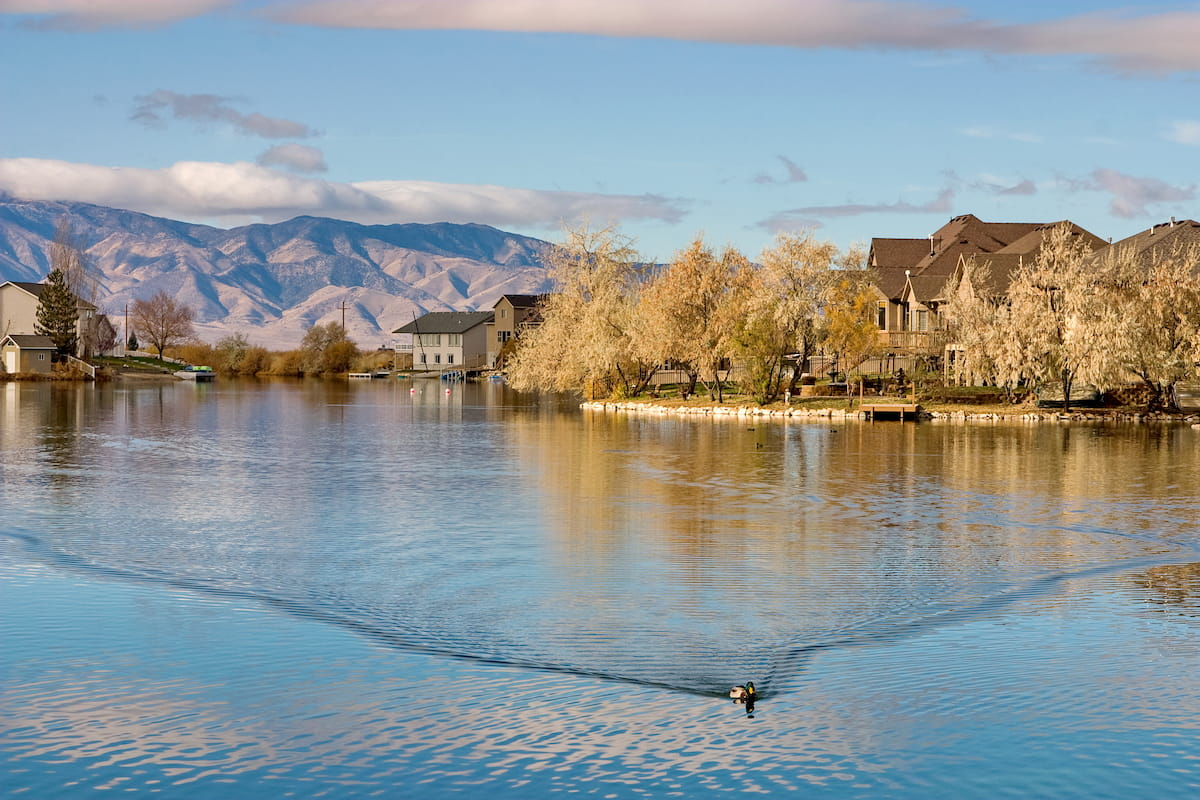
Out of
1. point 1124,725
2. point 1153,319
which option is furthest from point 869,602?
point 1153,319

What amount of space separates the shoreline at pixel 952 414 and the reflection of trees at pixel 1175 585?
42771mm

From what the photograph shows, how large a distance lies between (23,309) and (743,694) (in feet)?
480

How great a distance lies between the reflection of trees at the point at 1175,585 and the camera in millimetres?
18266

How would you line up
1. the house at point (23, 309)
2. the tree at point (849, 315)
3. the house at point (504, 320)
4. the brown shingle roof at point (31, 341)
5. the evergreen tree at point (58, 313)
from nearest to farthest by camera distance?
the tree at point (849, 315) → the brown shingle roof at point (31, 341) → the evergreen tree at point (58, 313) → the house at point (23, 309) → the house at point (504, 320)

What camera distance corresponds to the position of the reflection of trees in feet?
59.9

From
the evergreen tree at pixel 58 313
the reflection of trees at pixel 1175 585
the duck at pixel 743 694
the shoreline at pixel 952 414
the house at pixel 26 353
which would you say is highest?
the evergreen tree at pixel 58 313

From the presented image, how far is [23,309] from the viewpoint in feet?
470

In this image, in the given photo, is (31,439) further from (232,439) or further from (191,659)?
(191,659)

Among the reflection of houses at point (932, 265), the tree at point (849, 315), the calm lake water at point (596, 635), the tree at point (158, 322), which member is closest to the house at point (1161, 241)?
the reflection of houses at point (932, 265)

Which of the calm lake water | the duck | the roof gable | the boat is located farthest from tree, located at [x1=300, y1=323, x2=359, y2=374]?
the duck

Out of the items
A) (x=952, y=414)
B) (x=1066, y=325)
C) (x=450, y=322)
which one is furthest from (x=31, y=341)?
(x=1066, y=325)

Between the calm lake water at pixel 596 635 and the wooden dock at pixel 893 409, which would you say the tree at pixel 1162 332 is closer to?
the wooden dock at pixel 893 409

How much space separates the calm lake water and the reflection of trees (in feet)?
0.31

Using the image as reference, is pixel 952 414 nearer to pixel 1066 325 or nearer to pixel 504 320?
pixel 1066 325
